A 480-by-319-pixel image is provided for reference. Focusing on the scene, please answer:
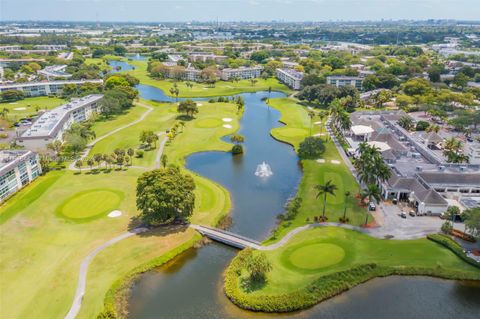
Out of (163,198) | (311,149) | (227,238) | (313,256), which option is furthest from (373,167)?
(163,198)

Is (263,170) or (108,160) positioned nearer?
(108,160)

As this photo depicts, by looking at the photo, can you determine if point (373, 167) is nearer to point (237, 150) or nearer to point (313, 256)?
point (313, 256)

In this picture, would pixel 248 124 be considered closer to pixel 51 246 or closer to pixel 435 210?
pixel 435 210

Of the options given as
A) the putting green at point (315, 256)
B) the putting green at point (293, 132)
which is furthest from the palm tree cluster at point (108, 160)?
the putting green at point (315, 256)

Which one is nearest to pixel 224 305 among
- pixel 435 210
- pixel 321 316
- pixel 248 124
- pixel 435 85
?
pixel 321 316

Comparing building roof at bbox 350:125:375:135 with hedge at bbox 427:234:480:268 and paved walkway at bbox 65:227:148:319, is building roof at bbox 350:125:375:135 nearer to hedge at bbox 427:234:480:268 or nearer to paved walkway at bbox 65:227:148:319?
hedge at bbox 427:234:480:268

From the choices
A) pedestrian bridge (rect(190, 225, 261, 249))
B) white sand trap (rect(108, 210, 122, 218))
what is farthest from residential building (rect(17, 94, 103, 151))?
pedestrian bridge (rect(190, 225, 261, 249))
